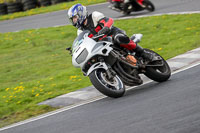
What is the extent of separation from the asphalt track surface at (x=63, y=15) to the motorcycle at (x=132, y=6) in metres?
0.22

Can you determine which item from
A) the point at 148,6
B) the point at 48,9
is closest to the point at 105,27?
the point at 148,6

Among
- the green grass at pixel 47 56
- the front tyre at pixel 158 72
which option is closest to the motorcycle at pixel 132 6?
the green grass at pixel 47 56

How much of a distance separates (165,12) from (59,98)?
9.19 metres

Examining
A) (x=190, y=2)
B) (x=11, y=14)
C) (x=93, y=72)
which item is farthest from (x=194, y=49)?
(x=11, y=14)

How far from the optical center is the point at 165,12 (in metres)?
15.8

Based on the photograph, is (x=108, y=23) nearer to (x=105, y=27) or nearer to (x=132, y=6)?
(x=105, y=27)

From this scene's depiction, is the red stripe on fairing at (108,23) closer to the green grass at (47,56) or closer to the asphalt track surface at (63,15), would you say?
the green grass at (47,56)

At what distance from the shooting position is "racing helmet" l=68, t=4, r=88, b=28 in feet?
23.1

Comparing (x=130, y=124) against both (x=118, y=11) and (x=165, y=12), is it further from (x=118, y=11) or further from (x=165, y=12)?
(x=118, y=11)

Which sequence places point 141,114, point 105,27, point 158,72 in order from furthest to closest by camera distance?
1. point 158,72
2. point 105,27
3. point 141,114

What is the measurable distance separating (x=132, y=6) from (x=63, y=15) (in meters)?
4.28

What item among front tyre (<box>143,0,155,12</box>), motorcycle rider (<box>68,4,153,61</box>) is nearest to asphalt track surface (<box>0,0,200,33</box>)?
front tyre (<box>143,0,155,12</box>)

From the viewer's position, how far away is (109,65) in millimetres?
6816

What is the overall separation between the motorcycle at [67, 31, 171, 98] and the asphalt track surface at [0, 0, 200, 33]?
332 inches
